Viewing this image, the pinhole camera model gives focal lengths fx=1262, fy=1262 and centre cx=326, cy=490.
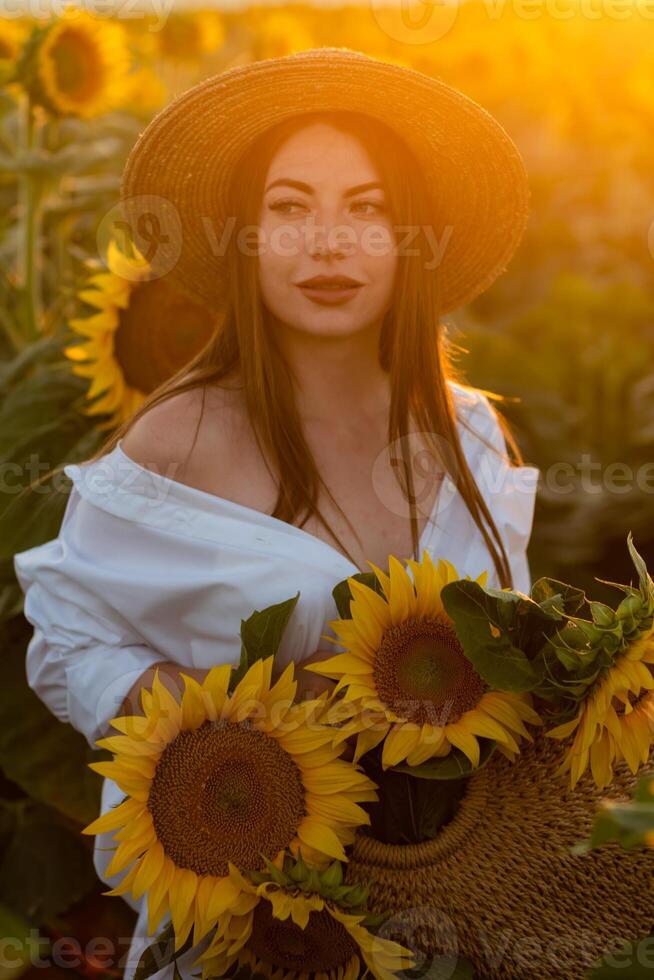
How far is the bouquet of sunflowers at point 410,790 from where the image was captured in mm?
1204

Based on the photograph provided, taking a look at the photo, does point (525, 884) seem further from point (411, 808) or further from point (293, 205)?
point (293, 205)

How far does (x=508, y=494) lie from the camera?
1.94 meters

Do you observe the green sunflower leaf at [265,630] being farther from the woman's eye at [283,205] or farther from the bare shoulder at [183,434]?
the woman's eye at [283,205]

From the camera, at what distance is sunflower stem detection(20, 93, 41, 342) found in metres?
2.72

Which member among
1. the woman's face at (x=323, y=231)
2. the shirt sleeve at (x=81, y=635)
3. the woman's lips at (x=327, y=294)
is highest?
the woman's face at (x=323, y=231)

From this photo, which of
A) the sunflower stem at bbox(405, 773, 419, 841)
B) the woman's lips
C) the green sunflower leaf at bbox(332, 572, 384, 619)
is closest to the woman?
the woman's lips

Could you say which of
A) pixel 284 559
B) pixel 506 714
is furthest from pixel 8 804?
pixel 506 714

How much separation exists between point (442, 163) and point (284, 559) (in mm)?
623

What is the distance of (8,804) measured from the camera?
232 centimetres

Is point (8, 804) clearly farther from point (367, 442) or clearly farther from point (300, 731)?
point (300, 731)

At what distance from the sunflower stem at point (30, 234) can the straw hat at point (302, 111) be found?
0.81m

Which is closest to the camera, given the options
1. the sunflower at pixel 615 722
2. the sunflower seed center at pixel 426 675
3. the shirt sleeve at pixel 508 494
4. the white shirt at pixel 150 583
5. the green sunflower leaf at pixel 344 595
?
the sunflower at pixel 615 722

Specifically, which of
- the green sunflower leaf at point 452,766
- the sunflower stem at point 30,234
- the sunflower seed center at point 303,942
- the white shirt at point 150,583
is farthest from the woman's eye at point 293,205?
the sunflower stem at point 30,234

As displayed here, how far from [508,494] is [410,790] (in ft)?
2.36
